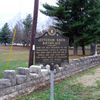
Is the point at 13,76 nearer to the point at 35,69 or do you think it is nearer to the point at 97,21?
the point at 35,69

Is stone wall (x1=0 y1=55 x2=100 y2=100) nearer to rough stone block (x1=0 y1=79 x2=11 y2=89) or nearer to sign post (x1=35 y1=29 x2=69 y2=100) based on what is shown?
rough stone block (x1=0 y1=79 x2=11 y2=89)

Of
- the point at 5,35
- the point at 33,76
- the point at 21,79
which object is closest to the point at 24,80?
the point at 21,79

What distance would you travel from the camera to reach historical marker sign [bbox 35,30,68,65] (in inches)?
323

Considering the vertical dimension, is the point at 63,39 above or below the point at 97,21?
below

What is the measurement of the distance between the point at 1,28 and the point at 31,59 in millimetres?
74919

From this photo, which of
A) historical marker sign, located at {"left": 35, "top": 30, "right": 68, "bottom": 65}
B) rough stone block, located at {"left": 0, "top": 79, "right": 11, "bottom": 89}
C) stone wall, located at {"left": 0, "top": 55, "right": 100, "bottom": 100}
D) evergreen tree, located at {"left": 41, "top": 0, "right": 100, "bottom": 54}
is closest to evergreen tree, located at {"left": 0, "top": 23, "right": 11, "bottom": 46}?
evergreen tree, located at {"left": 41, "top": 0, "right": 100, "bottom": 54}

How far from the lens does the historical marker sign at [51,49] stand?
26.9 ft

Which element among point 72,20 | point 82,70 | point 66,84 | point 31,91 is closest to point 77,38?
point 72,20

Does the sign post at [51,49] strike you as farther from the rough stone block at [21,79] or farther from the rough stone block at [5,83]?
the rough stone block at [21,79]

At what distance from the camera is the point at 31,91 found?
423 inches

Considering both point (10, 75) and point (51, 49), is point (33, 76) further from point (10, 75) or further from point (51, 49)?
point (51, 49)

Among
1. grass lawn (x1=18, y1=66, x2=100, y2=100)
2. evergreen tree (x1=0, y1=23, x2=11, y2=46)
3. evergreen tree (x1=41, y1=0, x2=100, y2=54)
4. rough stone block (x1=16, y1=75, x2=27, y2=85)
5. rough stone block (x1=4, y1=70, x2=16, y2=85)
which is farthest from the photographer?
evergreen tree (x1=0, y1=23, x2=11, y2=46)

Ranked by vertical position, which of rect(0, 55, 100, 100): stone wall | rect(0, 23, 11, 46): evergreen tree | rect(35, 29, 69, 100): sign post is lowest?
rect(0, 55, 100, 100): stone wall

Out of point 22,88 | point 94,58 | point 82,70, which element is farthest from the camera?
point 94,58
